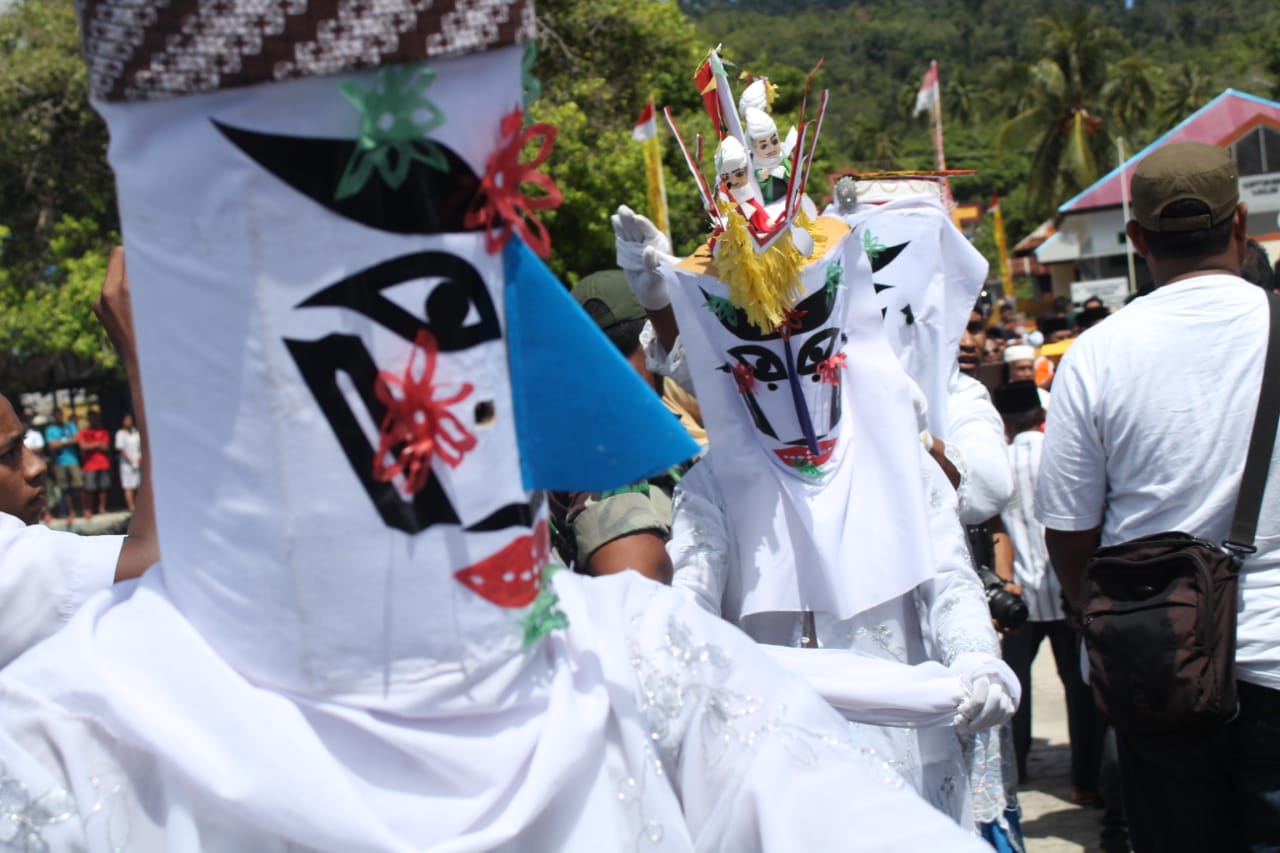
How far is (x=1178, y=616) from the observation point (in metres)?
2.83

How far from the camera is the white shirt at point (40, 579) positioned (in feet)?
6.11

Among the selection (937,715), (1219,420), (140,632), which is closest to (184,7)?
(140,632)

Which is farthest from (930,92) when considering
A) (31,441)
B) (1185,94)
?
(1185,94)

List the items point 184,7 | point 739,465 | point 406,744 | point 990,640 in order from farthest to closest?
1. point 739,465
2. point 990,640
3. point 406,744
4. point 184,7

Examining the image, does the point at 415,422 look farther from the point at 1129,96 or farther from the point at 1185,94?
the point at 1185,94

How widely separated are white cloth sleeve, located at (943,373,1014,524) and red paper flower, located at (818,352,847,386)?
88 centimetres

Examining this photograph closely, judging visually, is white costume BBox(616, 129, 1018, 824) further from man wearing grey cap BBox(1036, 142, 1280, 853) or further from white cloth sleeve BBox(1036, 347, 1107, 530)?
man wearing grey cap BBox(1036, 142, 1280, 853)

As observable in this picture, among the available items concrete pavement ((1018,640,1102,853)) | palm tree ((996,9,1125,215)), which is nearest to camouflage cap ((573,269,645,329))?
concrete pavement ((1018,640,1102,853))

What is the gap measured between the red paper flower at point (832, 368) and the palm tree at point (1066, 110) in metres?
42.9

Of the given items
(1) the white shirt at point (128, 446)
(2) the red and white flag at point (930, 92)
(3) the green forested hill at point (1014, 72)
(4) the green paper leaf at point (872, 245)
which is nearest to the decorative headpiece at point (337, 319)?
(3) the green forested hill at point (1014, 72)

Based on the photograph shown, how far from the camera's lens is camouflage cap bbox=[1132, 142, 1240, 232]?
300cm

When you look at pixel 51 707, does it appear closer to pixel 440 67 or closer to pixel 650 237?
pixel 440 67

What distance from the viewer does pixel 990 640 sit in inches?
111

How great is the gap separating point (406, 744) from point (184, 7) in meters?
0.77
